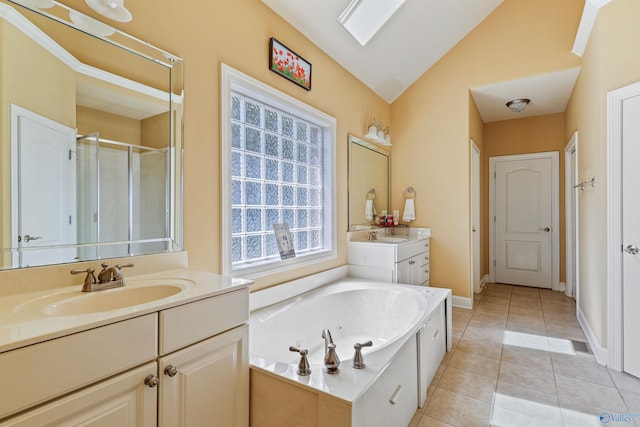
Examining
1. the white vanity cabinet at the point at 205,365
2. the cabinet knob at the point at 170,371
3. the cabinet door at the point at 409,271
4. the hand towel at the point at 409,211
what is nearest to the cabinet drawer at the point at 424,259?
the cabinet door at the point at 409,271

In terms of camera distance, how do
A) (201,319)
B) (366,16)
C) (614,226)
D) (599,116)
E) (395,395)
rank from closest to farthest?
1. (201,319)
2. (395,395)
3. (614,226)
4. (599,116)
5. (366,16)

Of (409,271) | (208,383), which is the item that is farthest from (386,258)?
(208,383)

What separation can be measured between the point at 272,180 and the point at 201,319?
1.58 metres

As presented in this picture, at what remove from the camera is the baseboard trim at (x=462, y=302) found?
3.82 metres

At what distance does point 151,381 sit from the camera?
1.06m

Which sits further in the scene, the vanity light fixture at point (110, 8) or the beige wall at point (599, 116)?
the beige wall at point (599, 116)

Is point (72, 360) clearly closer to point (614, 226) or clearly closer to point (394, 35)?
point (614, 226)

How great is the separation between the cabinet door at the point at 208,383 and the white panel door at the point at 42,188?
2.24ft

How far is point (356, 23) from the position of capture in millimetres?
2898

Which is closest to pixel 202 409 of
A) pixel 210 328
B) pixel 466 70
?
pixel 210 328

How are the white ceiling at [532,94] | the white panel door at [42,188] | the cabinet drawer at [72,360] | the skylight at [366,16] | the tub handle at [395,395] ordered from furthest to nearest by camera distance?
the white ceiling at [532,94] < the skylight at [366,16] < the tub handle at [395,395] < the white panel door at [42,188] < the cabinet drawer at [72,360]

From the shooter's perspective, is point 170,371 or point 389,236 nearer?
point 170,371

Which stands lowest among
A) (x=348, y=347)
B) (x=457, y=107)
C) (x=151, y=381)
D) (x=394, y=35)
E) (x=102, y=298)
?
(x=348, y=347)

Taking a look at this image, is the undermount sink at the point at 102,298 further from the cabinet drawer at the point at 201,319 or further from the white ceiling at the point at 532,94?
the white ceiling at the point at 532,94
